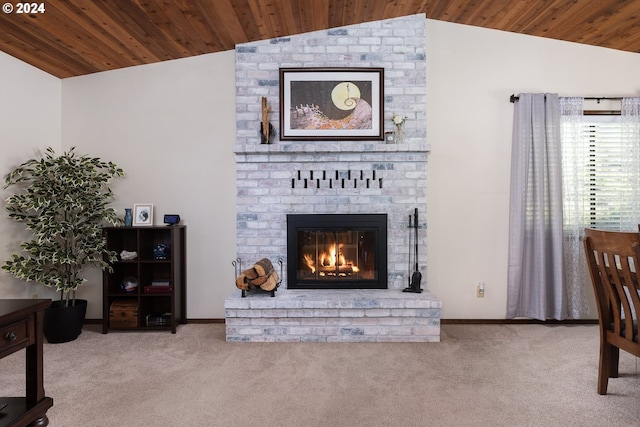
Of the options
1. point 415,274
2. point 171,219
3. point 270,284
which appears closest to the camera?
point 270,284

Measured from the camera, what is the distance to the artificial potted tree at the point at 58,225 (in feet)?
Answer: 11.3

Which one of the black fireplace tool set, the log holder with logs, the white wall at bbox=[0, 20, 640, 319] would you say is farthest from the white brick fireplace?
the log holder with logs

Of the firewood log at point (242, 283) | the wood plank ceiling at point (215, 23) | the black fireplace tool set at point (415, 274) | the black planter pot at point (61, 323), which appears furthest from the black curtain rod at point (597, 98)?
the black planter pot at point (61, 323)

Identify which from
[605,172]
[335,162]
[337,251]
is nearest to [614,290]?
[605,172]

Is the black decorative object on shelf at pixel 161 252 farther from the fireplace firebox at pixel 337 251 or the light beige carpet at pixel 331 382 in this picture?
the fireplace firebox at pixel 337 251

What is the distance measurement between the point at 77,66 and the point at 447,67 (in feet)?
11.5

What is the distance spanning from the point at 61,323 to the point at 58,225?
822mm

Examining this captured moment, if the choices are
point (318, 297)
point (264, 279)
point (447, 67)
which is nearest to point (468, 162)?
point (447, 67)

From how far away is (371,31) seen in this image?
3982mm

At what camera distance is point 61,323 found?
11.5 feet

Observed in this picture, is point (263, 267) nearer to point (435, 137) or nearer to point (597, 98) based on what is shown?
point (435, 137)

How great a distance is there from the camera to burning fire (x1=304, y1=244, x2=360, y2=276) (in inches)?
156

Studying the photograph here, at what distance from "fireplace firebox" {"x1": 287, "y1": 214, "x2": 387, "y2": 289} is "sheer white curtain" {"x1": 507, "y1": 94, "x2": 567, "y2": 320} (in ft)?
4.23

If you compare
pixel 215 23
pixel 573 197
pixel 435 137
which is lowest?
pixel 573 197
